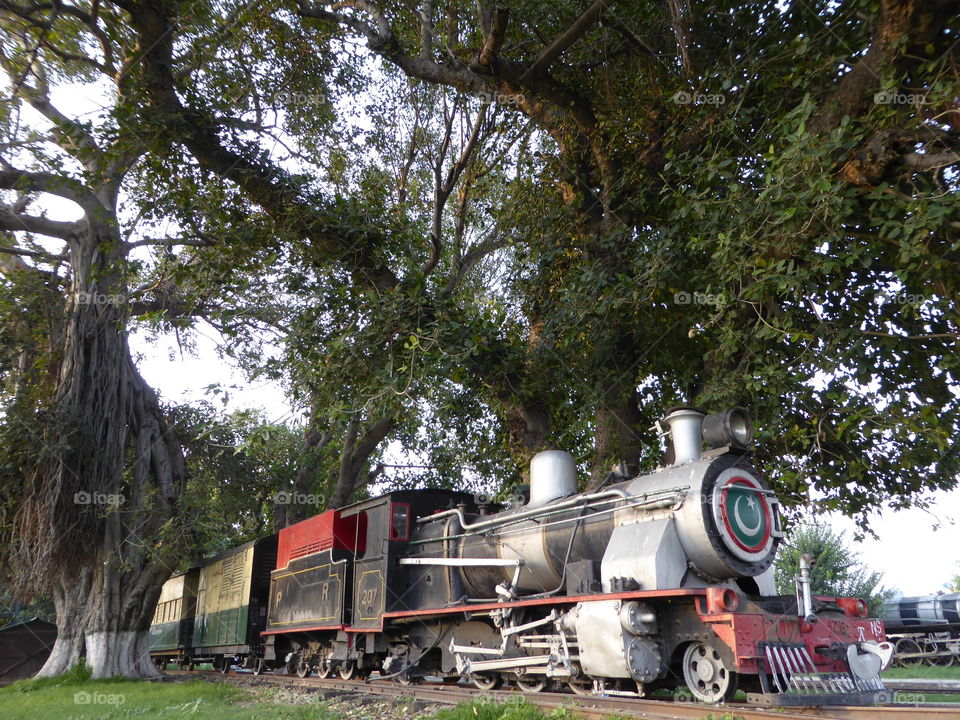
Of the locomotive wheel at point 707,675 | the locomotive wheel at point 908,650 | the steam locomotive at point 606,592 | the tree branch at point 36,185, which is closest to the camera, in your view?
the locomotive wheel at point 707,675

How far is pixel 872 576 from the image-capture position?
24.8 meters

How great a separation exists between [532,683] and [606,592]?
2188 millimetres

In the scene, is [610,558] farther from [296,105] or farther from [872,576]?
[872,576]

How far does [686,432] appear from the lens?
7.67 metres

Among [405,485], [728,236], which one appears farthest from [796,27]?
[405,485]

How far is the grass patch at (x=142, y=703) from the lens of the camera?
7578mm

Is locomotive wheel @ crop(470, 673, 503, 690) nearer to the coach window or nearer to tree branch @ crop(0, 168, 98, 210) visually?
the coach window

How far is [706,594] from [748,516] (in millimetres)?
1164

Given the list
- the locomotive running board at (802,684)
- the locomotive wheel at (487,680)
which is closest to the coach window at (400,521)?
the locomotive wheel at (487,680)

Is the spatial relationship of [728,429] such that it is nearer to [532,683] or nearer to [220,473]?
[532,683]

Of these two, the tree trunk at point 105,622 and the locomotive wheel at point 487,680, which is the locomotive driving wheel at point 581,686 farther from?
the tree trunk at point 105,622

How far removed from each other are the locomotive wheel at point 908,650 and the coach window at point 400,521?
38.0ft

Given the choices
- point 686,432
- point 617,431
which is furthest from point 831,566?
point 686,432

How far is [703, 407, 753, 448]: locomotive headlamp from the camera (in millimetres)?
7266
